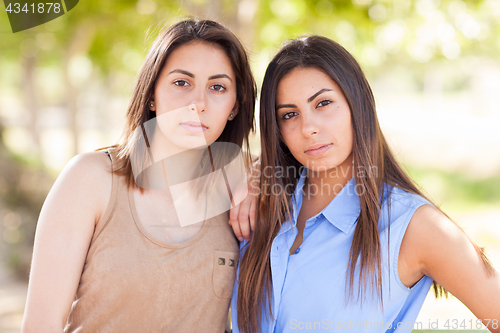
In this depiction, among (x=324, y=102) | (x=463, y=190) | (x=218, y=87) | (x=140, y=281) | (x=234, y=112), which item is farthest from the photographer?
(x=463, y=190)

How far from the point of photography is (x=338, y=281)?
2041 mm

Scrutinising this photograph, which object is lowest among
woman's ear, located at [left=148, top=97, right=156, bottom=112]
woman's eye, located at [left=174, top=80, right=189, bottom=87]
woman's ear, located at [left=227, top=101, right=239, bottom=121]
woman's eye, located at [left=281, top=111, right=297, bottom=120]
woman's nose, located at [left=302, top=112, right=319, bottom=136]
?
woman's nose, located at [left=302, top=112, right=319, bottom=136]

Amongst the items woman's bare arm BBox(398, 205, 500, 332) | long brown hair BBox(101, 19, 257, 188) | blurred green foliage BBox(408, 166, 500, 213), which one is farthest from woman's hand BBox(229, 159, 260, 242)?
blurred green foliage BBox(408, 166, 500, 213)

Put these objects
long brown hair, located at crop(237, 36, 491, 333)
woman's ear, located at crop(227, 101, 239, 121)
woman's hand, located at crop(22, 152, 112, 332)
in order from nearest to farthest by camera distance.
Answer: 1. woman's hand, located at crop(22, 152, 112, 332)
2. long brown hair, located at crop(237, 36, 491, 333)
3. woman's ear, located at crop(227, 101, 239, 121)

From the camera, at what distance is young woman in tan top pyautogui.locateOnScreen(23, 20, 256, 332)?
75.4 inches

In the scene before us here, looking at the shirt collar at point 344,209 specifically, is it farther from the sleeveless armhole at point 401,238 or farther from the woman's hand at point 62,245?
the woman's hand at point 62,245

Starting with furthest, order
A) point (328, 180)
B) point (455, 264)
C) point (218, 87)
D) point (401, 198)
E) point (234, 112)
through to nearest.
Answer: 1. point (234, 112)
2. point (328, 180)
3. point (218, 87)
4. point (401, 198)
5. point (455, 264)

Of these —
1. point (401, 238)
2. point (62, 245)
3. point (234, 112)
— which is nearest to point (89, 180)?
point (62, 245)

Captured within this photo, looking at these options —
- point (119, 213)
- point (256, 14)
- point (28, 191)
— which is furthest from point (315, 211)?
point (28, 191)

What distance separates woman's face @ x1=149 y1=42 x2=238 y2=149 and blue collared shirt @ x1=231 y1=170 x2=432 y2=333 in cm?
77

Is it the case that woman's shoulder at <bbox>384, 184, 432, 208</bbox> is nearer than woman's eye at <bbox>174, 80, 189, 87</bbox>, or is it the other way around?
woman's shoulder at <bbox>384, 184, 432, 208</bbox>

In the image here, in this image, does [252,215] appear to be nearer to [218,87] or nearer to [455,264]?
[218,87]

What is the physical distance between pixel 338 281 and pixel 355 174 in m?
0.59

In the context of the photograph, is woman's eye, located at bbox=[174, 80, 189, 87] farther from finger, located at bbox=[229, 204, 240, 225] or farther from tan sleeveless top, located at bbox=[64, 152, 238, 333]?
finger, located at bbox=[229, 204, 240, 225]
